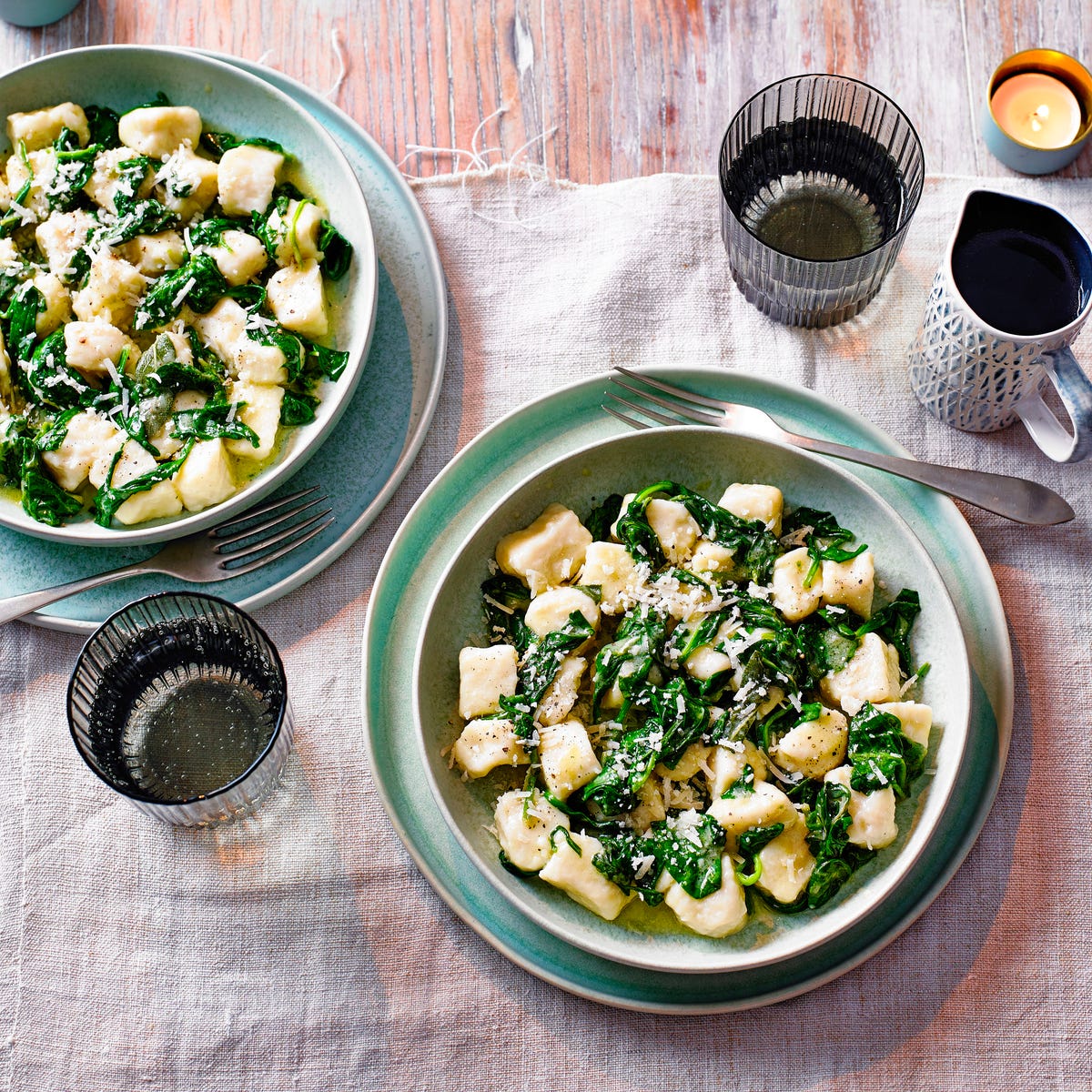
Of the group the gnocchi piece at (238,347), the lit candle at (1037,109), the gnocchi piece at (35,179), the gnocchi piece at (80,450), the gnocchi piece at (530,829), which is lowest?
the gnocchi piece at (530,829)

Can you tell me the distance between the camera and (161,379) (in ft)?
7.34

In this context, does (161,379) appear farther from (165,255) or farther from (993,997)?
(993,997)

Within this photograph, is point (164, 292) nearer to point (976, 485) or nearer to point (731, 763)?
point (731, 763)

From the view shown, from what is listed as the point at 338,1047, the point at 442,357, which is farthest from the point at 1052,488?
the point at 338,1047

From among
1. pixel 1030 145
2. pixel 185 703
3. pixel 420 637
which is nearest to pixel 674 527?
pixel 420 637

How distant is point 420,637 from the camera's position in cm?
204

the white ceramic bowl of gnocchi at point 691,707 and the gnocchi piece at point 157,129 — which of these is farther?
the gnocchi piece at point 157,129

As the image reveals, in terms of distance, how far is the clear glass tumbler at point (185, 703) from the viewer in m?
2.12

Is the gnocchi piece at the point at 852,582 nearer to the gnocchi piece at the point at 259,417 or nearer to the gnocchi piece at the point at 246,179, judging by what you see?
the gnocchi piece at the point at 259,417

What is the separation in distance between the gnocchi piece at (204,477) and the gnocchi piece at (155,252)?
1.28 feet

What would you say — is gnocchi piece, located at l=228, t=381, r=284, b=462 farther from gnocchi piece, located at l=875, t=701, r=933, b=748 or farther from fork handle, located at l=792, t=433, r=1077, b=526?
gnocchi piece, located at l=875, t=701, r=933, b=748

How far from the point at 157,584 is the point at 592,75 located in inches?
58.1

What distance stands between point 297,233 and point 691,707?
1182mm

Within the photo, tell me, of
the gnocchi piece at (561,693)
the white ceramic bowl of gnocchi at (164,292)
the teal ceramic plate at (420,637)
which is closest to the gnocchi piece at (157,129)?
the white ceramic bowl of gnocchi at (164,292)
